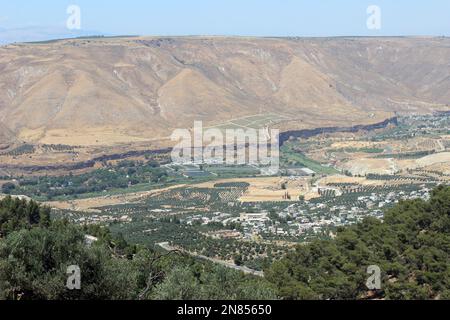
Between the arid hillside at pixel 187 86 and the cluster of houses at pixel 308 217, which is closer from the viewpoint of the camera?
the cluster of houses at pixel 308 217

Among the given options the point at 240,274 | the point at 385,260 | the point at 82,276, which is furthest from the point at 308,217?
the point at 82,276

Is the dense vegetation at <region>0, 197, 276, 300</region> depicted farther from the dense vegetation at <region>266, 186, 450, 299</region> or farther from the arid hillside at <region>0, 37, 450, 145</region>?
the arid hillside at <region>0, 37, 450, 145</region>

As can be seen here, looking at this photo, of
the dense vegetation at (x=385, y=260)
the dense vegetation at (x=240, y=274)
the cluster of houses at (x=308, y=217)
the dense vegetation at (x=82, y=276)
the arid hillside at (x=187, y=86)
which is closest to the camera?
the dense vegetation at (x=82, y=276)

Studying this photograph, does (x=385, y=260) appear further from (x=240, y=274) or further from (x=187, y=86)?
(x=187, y=86)

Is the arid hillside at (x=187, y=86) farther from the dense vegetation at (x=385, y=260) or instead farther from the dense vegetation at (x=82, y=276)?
the dense vegetation at (x=82, y=276)

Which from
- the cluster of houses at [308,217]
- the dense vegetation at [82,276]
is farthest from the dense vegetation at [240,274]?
the cluster of houses at [308,217]
